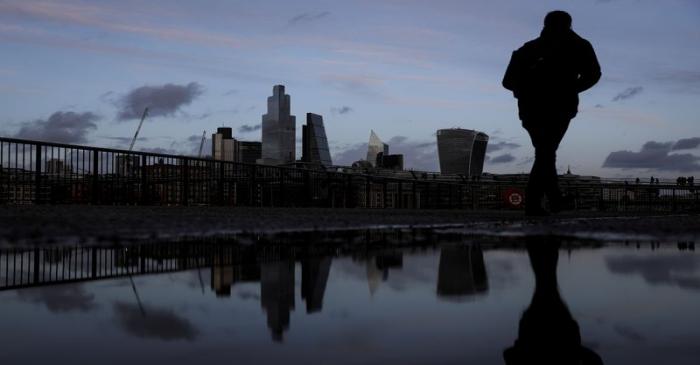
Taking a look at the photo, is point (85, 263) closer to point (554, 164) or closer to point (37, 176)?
point (554, 164)

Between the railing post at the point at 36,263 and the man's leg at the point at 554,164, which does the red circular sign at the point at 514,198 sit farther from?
the railing post at the point at 36,263

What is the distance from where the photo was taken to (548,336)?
1.49m

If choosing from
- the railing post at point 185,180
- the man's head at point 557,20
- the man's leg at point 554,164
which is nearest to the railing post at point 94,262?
the man's leg at point 554,164

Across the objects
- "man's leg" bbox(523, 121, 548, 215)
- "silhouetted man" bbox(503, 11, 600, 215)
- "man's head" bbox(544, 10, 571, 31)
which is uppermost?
"man's head" bbox(544, 10, 571, 31)

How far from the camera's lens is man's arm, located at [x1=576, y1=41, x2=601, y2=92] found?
8.57 meters

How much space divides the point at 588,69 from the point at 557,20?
77 cm

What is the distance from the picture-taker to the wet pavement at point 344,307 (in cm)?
Result: 133

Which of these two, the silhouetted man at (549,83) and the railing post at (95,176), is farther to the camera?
the railing post at (95,176)

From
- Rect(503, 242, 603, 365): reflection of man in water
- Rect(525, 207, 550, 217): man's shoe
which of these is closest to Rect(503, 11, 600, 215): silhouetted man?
Rect(525, 207, 550, 217): man's shoe

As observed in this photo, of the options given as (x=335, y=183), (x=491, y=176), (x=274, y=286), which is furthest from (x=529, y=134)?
(x=491, y=176)

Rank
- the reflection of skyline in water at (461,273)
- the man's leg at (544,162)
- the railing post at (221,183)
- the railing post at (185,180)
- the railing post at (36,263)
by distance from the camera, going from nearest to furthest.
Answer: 1. the reflection of skyline in water at (461,273)
2. the railing post at (36,263)
3. the man's leg at (544,162)
4. the railing post at (185,180)
5. the railing post at (221,183)

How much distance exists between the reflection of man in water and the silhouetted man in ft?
22.0

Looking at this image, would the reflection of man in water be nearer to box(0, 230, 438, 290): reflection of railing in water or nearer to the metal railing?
box(0, 230, 438, 290): reflection of railing in water

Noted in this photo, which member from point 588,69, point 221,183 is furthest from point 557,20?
point 221,183
